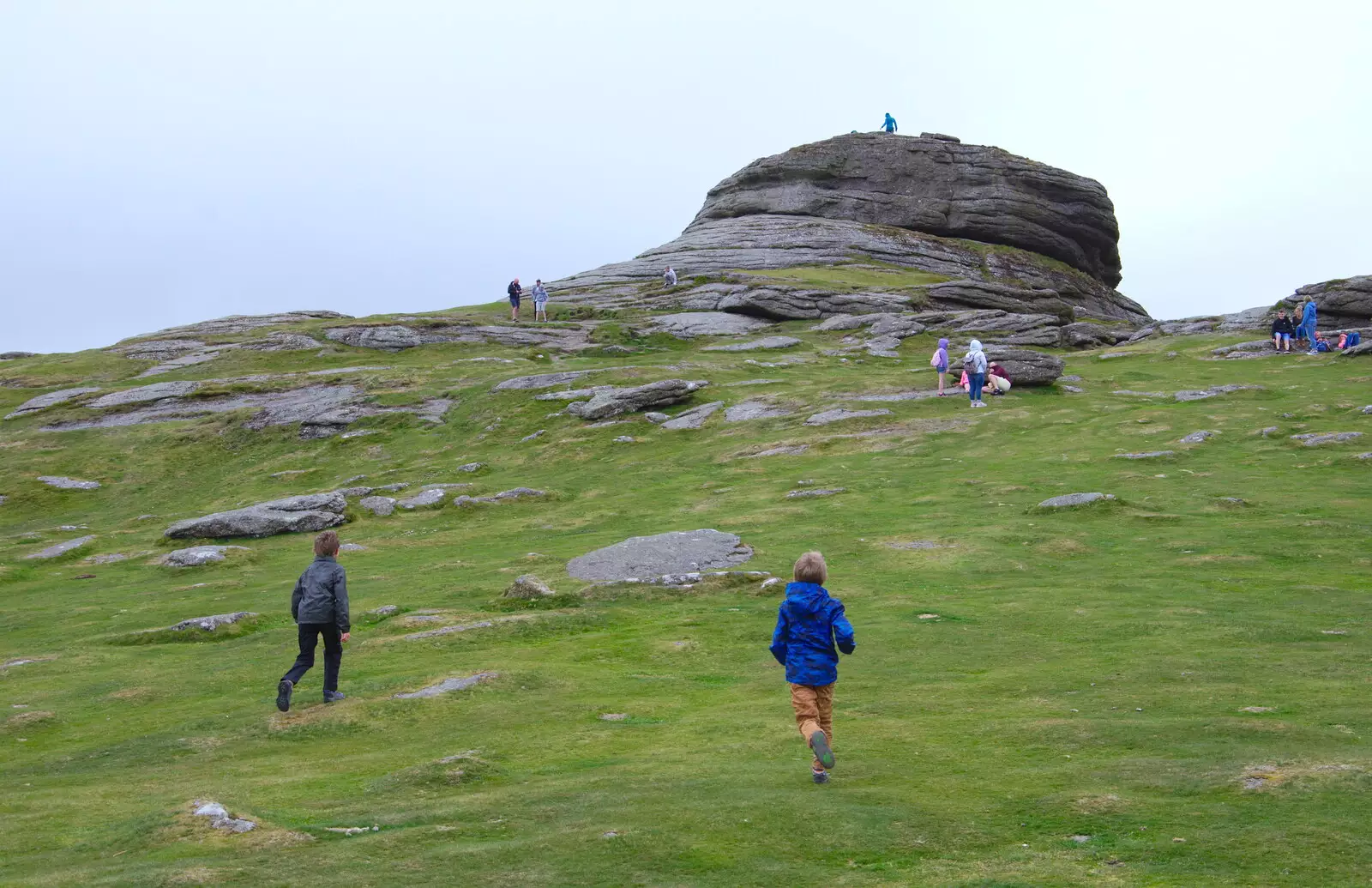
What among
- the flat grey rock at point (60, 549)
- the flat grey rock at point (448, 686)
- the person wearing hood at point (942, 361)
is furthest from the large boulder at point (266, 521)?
the person wearing hood at point (942, 361)

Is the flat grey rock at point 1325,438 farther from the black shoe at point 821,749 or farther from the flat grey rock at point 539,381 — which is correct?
the flat grey rock at point 539,381

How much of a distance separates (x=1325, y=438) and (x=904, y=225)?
93.7 metres

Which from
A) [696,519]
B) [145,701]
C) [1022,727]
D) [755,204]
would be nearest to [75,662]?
[145,701]

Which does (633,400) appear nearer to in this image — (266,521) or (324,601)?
(266,521)

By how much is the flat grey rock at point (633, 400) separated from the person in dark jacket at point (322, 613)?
43964 millimetres

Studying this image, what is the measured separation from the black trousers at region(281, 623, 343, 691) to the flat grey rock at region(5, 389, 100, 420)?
6785cm

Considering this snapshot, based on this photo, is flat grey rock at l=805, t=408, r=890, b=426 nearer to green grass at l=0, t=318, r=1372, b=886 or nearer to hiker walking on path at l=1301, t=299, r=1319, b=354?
green grass at l=0, t=318, r=1372, b=886

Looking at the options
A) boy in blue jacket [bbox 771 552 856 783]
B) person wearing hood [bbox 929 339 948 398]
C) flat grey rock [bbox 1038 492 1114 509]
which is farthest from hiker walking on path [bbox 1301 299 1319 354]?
boy in blue jacket [bbox 771 552 856 783]

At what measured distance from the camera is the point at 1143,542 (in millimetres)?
34500

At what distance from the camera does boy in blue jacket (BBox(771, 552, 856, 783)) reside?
16.1 metres

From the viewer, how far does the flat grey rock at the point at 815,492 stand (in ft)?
149

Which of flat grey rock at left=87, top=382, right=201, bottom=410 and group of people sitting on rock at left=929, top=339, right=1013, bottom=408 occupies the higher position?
flat grey rock at left=87, top=382, right=201, bottom=410

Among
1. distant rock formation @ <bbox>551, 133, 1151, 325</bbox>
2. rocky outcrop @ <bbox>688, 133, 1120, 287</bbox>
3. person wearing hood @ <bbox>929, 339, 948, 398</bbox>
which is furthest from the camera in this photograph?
rocky outcrop @ <bbox>688, 133, 1120, 287</bbox>

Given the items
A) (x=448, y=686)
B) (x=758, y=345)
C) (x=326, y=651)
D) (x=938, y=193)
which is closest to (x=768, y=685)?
(x=448, y=686)
